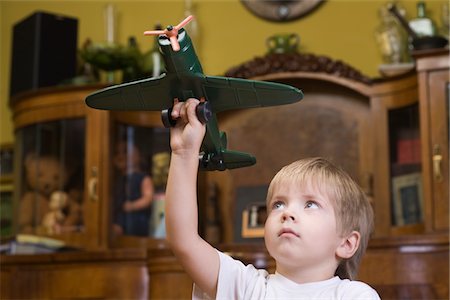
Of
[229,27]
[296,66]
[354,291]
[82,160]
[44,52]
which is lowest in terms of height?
[354,291]

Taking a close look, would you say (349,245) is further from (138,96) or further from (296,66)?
(296,66)

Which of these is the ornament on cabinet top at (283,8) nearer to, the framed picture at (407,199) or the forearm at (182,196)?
the framed picture at (407,199)

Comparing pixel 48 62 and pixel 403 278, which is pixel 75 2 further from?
pixel 403 278

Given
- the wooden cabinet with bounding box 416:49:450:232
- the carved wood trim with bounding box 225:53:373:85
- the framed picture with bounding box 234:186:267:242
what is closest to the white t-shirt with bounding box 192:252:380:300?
the wooden cabinet with bounding box 416:49:450:232

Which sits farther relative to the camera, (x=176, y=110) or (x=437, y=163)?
(x=437, y=163)

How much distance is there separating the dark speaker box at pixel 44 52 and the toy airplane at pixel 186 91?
219 centimetres

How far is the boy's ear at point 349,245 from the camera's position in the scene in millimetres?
1074

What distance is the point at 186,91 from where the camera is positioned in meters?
0.95

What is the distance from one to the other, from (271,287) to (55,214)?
6.65 feet

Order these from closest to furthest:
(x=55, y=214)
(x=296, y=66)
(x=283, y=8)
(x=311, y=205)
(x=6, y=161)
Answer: (x=311, y=205)
(x=296, y=66)
(x=55, y=214)
(x=283, y=8)
(x=6, y=161)

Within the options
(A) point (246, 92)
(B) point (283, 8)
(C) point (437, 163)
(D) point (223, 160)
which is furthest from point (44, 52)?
(A) point (246, 92)

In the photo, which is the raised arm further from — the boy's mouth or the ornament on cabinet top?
the ornament on cabinet top

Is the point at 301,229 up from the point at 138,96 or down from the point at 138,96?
down

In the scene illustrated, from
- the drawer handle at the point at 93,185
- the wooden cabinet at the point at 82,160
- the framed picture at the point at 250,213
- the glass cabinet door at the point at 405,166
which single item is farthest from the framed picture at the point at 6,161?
the glass cabinet door at the point at 405,166
